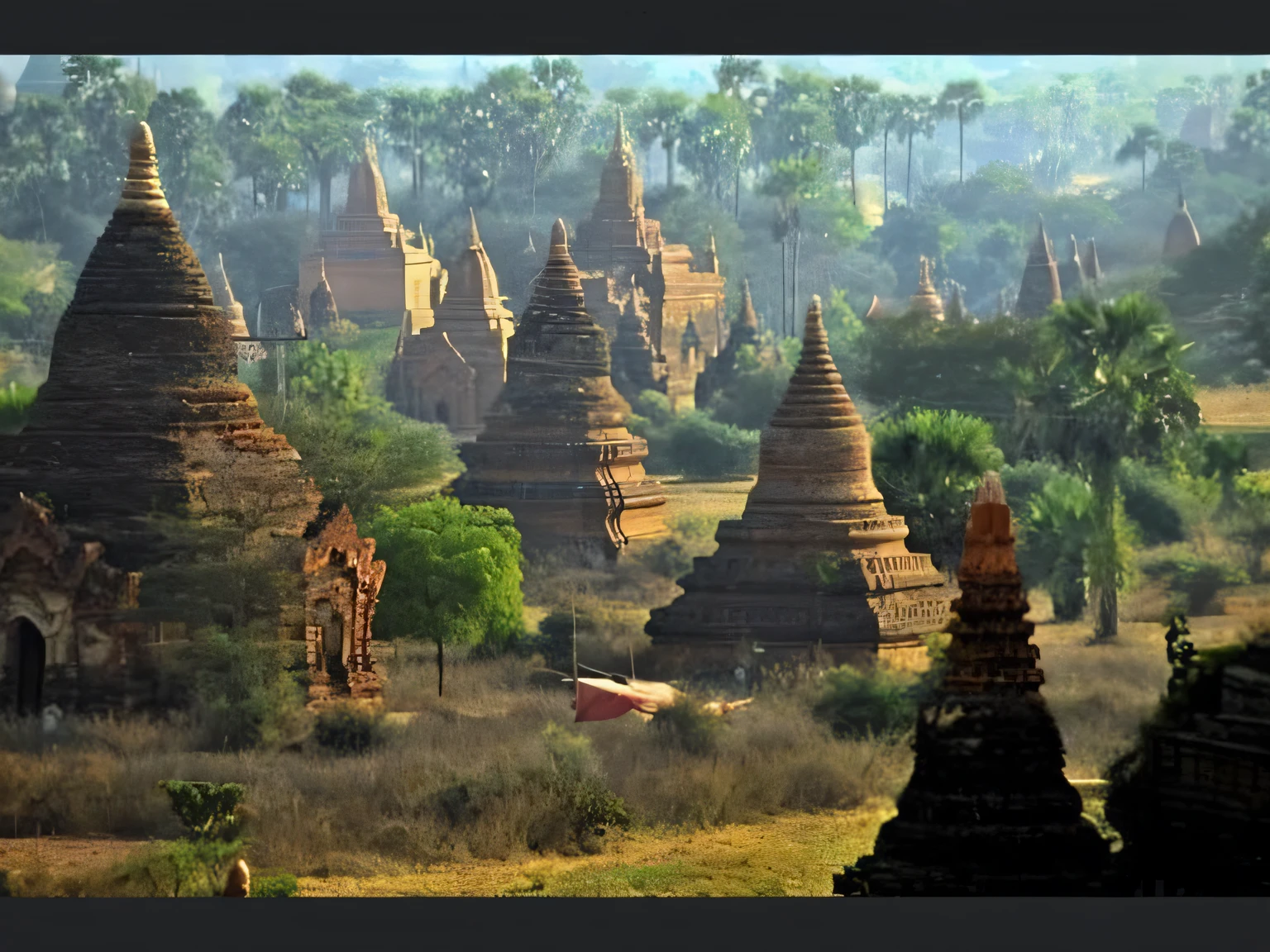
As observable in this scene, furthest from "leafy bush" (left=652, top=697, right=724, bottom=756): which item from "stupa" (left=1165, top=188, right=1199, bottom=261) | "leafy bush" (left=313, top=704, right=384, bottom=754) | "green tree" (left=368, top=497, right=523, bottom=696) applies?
"stupa" (left=1165, top=188, right=1199, bottom=261)

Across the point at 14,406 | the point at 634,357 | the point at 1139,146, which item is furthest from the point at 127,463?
the point at 1139,146

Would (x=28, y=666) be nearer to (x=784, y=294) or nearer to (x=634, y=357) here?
(x=634, y=357)

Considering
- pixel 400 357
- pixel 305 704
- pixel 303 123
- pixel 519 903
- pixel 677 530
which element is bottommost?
pixel 519 903

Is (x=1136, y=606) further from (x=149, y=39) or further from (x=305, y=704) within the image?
(x=149, y=39)

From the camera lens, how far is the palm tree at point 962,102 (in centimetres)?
1666

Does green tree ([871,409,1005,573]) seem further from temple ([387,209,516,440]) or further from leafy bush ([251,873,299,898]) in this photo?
leafy bush ([251,873,299,898])

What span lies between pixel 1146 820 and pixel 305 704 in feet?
17.6

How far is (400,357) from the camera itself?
A: 58.3 feet

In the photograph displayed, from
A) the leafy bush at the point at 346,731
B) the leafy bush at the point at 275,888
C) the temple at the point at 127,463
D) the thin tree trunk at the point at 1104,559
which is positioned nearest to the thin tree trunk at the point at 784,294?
the thin tree trunk at the point at 1104,559

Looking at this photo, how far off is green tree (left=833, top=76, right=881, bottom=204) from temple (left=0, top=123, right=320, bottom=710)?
4276 millimetres

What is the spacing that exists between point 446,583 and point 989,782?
3.87 meters

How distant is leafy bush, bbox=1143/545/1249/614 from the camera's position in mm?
16297

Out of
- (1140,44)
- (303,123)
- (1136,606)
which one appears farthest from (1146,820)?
(303,123)

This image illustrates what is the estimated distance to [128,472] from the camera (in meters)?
16.6
